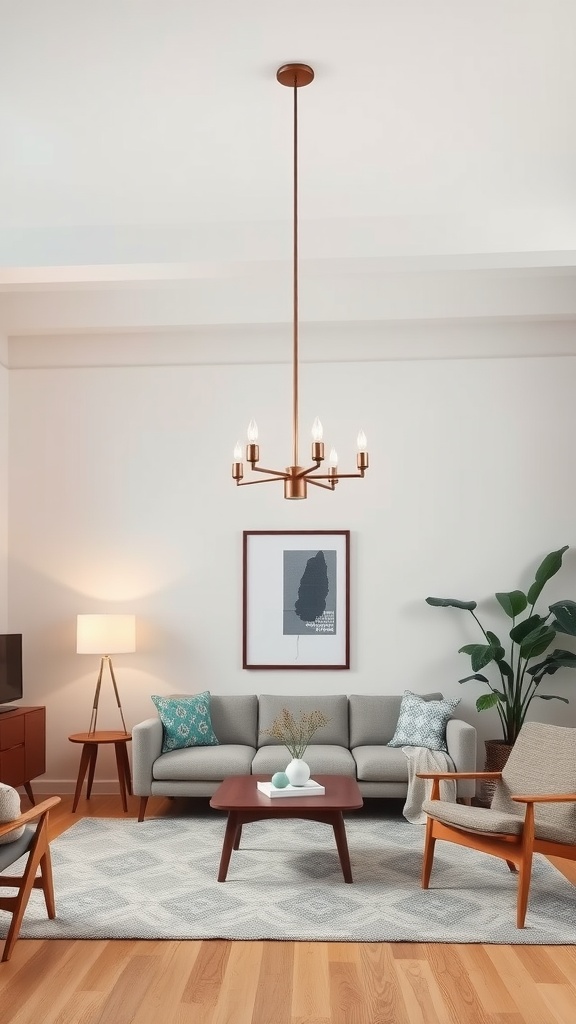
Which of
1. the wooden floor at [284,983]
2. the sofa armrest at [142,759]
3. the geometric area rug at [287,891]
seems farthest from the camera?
the sofa armrest at [142,759]

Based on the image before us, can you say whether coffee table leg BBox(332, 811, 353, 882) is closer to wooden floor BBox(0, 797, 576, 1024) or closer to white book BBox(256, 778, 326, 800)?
white book BBox(256, 778, 326, 800)

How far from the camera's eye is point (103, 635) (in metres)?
6.43

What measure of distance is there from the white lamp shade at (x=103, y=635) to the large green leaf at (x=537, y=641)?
2815 mm

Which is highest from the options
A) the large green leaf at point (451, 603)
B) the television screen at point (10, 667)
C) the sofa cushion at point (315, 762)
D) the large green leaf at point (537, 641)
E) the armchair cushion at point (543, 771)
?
the large green leaf at point (451, 603)

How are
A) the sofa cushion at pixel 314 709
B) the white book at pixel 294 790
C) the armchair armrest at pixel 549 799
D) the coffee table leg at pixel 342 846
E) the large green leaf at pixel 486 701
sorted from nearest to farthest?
the armchair armrest at pixel 549 799
the coffee table leg at pixel 342 846
the white book at pixel 294 790
the large green leaf at pixel 486 701
the sofa cushion at pixel 314 709

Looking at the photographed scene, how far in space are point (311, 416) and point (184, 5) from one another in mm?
3842

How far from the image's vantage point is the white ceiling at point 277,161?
11.8 ft

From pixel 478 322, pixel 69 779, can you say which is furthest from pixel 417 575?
pixel 69 779

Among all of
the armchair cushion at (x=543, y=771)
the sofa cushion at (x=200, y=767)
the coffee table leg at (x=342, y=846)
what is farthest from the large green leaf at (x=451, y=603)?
the coffee table leg at (x=342, y=846)

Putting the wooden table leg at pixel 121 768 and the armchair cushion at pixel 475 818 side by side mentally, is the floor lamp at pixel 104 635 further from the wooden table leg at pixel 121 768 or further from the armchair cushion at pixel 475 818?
the armchair cushion at pixel 475 818

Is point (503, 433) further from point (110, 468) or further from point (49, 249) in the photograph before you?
point (49, 249)

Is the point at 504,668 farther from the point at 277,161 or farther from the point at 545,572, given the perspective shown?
the point at 277,161

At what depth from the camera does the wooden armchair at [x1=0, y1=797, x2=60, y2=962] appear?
3.62 m

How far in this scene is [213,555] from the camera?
702 cm
